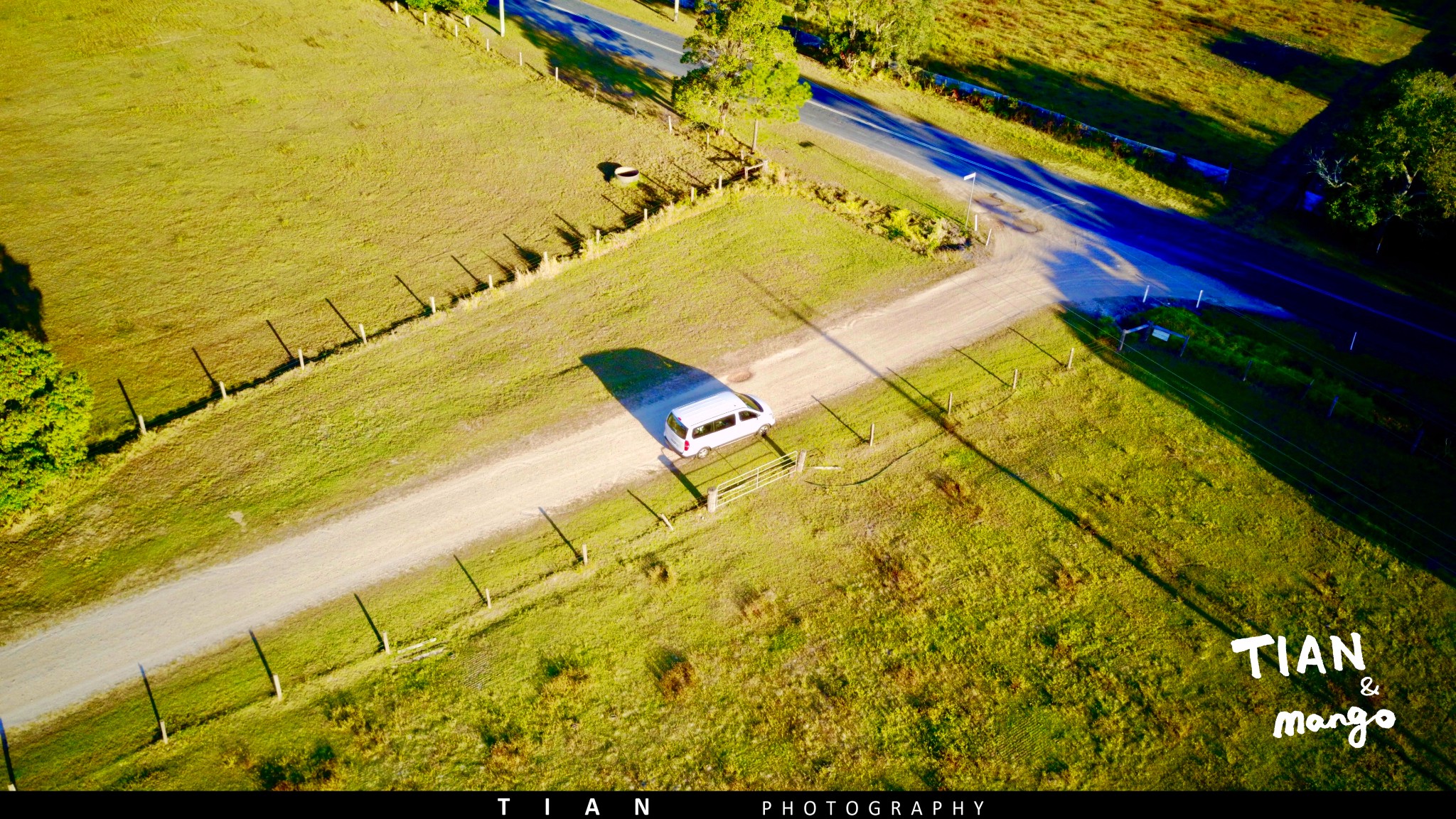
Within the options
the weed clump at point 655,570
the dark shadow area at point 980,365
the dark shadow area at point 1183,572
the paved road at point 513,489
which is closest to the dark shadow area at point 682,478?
the paved road at point 513,489

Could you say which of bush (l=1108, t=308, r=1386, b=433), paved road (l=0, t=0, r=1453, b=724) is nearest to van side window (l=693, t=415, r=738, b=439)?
paved road (l=0, t=0, r=1453, b=724)

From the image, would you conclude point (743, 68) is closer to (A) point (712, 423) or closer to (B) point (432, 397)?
(A) point (712, 423)

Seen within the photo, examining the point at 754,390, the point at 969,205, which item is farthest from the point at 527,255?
the point at 969,205

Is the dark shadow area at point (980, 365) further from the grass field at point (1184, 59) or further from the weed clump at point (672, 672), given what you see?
the grass field at point (1184, 59)

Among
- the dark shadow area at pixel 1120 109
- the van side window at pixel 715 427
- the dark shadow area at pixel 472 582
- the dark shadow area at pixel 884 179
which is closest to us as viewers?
the dark shadow area at pixel 472 582
